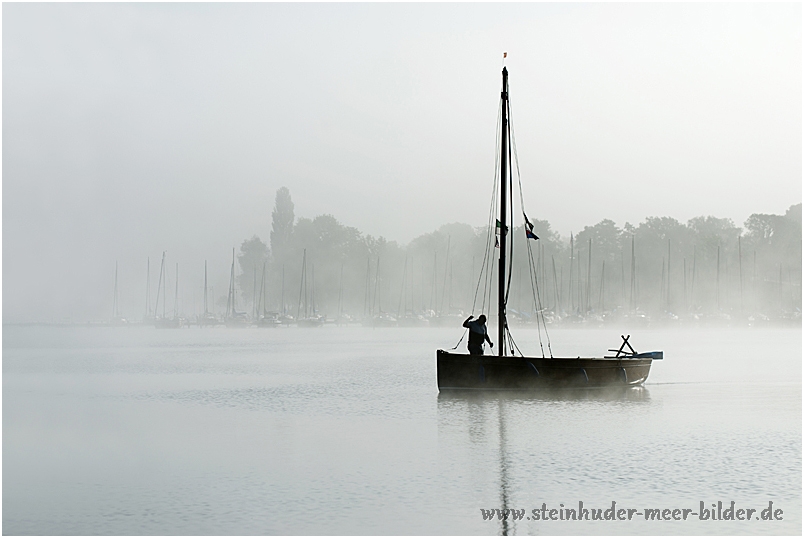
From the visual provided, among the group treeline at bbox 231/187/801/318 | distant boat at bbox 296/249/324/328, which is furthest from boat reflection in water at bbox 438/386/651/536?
distant boat at bbox 296/249/324/328

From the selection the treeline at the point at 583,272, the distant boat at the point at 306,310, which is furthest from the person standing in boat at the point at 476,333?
the distant boat at the point at 306,310

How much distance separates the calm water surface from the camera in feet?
55.1

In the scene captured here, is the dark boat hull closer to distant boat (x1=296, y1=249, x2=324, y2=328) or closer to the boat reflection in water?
the boat reflection in water

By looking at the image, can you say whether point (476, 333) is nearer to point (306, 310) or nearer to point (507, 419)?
point (507, 419)

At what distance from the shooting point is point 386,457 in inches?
898

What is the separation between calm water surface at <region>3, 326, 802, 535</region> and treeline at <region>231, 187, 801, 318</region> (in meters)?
113

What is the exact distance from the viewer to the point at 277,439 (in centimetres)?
2631

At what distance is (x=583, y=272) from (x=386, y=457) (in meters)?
150

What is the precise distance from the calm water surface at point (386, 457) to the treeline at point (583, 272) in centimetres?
11320

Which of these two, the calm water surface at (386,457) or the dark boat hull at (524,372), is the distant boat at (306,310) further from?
the dark boat hull at (524,372)

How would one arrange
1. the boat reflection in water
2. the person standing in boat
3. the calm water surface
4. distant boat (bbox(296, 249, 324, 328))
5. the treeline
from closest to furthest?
1. the calm water surface
2. the boat reflection in water
3. the person standing in boat
4. the treeline
5. distant boat (bbox(296, 249, 324, 328))

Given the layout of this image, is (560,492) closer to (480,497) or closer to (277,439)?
(480,497)

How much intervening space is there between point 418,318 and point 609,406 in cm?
12221

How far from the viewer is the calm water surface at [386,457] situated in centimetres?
1680
